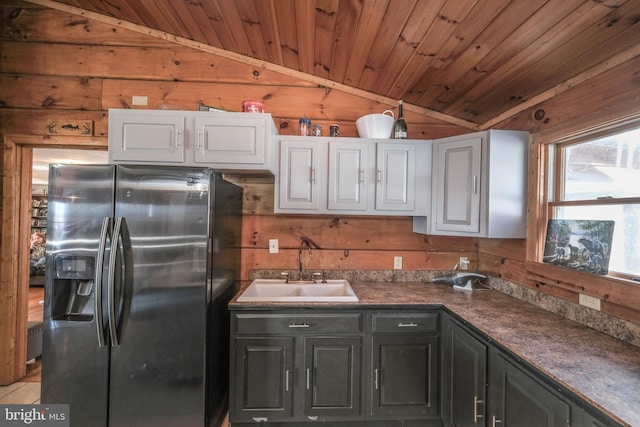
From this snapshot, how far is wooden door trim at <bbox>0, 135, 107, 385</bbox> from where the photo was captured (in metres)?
2.17

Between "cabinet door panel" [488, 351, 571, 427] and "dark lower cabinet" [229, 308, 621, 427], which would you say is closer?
"cabinet door panel" [488, 351, 571, 427]

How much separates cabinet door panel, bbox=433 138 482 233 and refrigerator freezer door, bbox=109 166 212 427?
1640mm

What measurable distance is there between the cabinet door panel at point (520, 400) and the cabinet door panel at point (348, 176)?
4.04ft

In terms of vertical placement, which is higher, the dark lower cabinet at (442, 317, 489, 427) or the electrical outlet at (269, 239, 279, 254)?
the electrical outlet at (269, 239, 279, 254)

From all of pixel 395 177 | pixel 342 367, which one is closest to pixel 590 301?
pixel 395 177

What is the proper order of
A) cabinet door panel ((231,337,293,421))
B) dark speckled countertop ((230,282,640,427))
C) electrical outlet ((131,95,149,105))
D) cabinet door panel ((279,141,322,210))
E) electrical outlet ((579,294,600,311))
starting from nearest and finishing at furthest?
1. dark speckled countertop ((230,282,640,427))
2. electrical outlet ((579,294,600,311))
3. cabinet door panel ((231,337,293,421))
4. cabinet door panel ((279,141,322,210))
5. electrical outlet ((131,95,149,105))

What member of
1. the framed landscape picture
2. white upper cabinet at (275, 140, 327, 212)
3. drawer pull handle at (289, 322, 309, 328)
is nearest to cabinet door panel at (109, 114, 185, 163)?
white upper cabinet at (275, 140, 327, 212)

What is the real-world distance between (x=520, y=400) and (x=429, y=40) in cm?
183

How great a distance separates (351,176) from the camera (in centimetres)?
208

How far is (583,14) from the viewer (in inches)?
45.3

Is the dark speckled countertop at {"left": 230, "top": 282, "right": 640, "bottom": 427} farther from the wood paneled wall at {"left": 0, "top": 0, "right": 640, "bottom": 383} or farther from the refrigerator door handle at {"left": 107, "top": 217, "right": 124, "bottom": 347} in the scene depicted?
the refrigerator door handle at {"left": 107, "top": 217, "right": 124, "bottom": 347}

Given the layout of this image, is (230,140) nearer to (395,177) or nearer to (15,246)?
(395,177)

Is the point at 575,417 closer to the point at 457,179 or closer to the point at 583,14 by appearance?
the point at 457,179

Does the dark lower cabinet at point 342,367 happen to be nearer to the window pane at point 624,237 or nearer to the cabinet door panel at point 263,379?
the cabinet door panel at point 263,379
